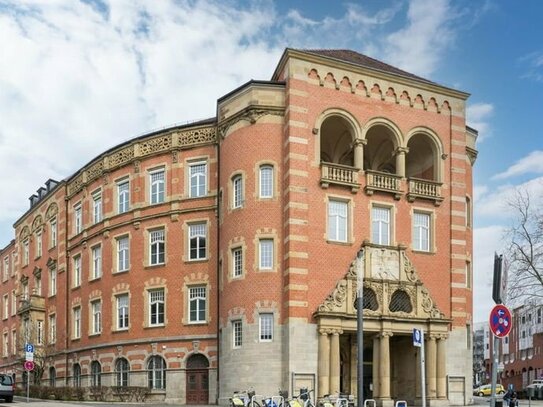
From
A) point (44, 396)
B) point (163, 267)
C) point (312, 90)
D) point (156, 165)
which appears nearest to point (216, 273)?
point (163, 267)

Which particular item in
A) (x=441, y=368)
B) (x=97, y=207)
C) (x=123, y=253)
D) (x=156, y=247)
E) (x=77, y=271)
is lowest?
(x=441, y=368)

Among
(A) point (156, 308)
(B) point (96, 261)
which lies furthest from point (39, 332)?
(A) point (156, 308)

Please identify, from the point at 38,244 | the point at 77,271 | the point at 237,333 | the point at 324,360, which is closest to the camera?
the point at 324,360

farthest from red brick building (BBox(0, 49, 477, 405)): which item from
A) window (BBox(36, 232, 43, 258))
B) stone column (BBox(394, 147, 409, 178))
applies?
window (BBox(36, 232, 43, 258))

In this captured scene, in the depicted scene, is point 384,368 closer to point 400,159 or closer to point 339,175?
point 339,175

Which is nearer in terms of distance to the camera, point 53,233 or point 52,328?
point 52,328

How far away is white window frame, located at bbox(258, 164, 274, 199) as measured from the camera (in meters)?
39.0

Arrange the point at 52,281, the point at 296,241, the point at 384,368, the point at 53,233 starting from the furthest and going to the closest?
the point at 53,233 → the point at 52,281 → the point at 384,368 → the point at 296,241

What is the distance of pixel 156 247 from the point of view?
45.7m

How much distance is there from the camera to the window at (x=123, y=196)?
1893 inches

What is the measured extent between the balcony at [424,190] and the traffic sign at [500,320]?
26.9m

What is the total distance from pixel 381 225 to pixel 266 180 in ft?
21.7

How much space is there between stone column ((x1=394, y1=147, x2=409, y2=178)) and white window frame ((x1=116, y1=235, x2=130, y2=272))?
1740 centimetres

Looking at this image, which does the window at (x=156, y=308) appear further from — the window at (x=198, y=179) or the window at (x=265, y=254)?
the window at (x=265, y=254)
